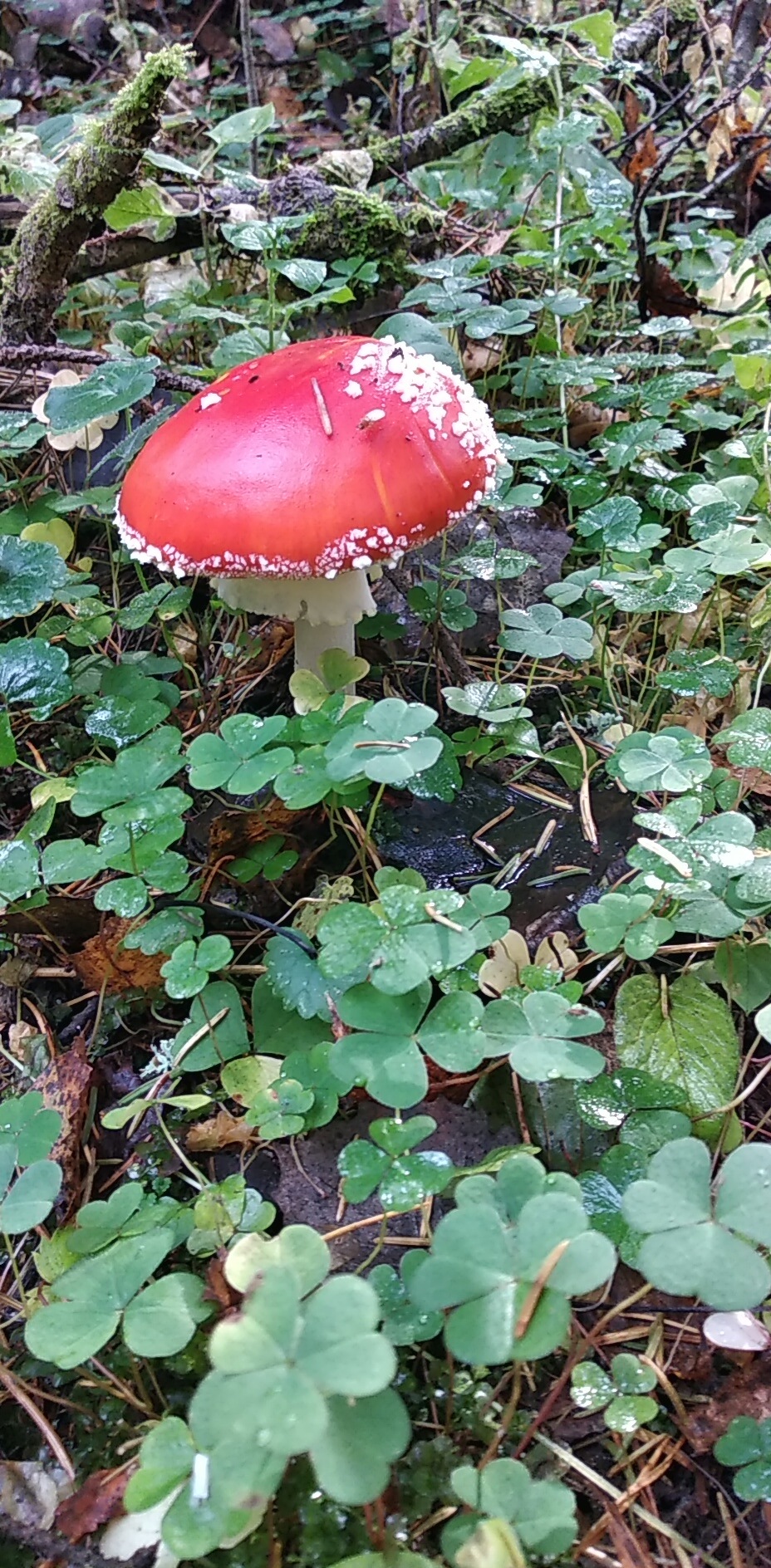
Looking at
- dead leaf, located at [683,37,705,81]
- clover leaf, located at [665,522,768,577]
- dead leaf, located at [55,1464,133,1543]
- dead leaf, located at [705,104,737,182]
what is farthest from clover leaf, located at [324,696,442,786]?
dead leaf, located at [683,37,705,81]

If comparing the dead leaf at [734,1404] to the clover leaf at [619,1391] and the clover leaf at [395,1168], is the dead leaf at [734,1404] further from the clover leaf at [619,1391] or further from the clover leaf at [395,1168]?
the clover leaf at [395,1168]

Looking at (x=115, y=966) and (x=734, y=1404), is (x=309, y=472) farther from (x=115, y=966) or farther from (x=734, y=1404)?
(x=734, y=1404)

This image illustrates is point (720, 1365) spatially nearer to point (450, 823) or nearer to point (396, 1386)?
point (396, 1386)

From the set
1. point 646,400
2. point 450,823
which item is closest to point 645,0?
point 646,400

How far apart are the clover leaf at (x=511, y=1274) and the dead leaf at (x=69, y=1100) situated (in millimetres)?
767

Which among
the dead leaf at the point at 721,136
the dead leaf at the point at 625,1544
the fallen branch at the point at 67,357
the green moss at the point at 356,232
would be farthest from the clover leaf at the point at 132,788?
the dead leaf at the point at 721,136

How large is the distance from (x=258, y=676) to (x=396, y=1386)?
1677mm

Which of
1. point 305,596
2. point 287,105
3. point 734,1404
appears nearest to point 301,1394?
point 734,1404

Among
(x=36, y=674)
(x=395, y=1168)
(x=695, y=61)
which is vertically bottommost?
(x=395, y=1168)

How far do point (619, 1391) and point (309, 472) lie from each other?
59.8 inches

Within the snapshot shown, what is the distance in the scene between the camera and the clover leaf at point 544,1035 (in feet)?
4.19

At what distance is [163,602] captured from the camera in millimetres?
2459

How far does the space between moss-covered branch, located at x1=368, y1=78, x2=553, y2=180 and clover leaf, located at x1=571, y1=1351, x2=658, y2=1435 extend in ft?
13.2

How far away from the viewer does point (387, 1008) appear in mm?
1370
